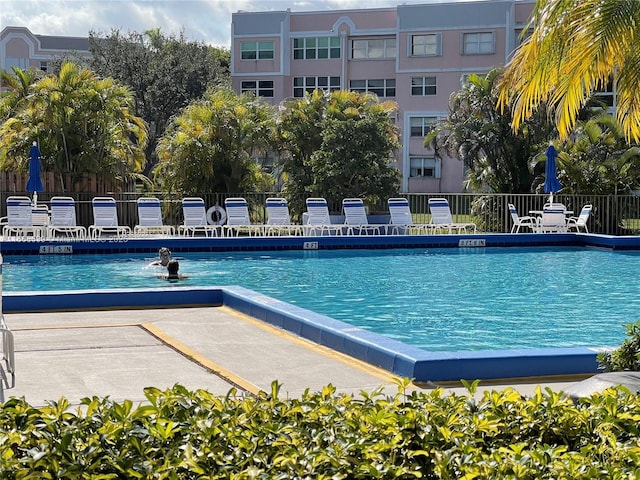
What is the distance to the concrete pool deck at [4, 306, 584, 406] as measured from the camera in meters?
7.28

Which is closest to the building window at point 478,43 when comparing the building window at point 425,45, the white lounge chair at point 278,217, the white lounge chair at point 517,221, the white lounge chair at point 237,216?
the building window at point 425,45

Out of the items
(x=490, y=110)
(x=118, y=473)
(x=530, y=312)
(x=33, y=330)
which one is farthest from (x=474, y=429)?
(x=490, y=110)

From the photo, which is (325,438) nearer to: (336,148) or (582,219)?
(582,219)

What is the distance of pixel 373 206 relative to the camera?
28.6 meters

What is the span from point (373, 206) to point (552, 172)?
18.4ft

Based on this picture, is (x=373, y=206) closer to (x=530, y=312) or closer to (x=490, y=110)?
(x=490, y=110)

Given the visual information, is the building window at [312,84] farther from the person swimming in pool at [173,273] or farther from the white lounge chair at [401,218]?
the person swimming in pool at [173,273]

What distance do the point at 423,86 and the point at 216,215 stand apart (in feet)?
81.6

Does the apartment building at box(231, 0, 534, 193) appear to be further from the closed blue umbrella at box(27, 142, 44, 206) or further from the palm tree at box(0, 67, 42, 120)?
the closed blue umbrella at box(27, 142, 44, 206)

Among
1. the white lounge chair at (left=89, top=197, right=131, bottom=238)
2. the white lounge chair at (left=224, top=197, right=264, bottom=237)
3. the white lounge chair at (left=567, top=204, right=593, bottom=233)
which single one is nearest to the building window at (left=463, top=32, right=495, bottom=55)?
the white lounge chair at (left=567, top=204, right=593, bottom=233)

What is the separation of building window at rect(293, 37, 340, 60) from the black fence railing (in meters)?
23.1

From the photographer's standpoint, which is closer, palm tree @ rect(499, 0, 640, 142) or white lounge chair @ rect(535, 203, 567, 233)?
palm tree @ rect(499, 0, 640, 142)

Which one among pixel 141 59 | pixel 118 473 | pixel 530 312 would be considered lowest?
pixel 530 312

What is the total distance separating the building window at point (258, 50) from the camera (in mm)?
50969
